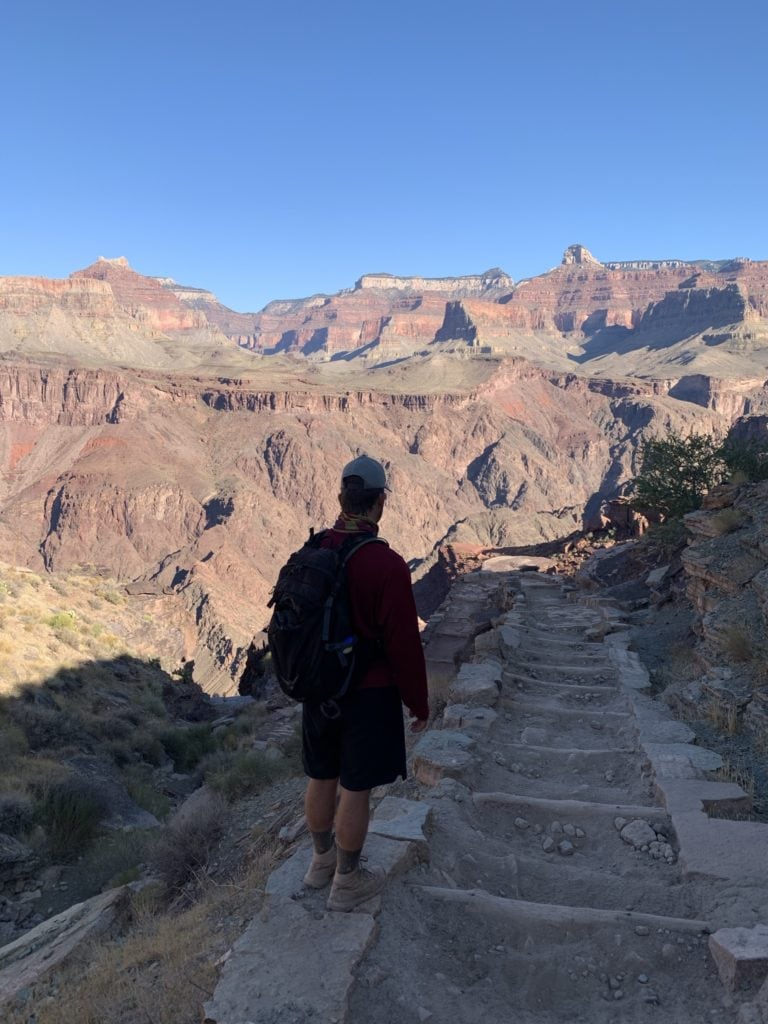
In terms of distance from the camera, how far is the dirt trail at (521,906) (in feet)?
8.48

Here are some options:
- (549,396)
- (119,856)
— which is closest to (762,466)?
(119,856)

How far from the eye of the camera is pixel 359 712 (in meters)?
2.89

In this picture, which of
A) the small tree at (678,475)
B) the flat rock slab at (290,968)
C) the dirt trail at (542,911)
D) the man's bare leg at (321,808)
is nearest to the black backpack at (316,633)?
the man's bare leg at (321,808)

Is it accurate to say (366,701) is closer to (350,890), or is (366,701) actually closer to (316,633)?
(316,633)

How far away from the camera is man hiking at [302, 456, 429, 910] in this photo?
9.42 ft

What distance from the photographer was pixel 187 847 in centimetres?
562

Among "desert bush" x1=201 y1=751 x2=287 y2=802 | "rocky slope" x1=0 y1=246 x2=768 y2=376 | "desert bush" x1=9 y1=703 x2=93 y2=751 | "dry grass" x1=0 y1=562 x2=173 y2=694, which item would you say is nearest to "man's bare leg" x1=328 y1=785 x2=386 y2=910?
"desert bush" x1=201 y1=751 x2=287 y2=802

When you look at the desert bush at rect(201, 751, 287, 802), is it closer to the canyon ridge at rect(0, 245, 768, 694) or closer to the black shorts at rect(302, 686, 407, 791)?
the black shorts at rect(302, 686, 407, 791)

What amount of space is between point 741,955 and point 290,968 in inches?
70.2

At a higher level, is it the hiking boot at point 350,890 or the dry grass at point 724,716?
the hiking boot at point 350,890

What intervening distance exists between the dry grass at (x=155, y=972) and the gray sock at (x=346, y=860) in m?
0.62

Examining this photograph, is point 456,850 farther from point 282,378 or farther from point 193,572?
point 282,378

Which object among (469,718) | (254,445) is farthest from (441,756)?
(254,445)

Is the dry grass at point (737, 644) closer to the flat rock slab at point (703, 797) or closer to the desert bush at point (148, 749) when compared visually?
the flat rock slab at point (703, 797)
